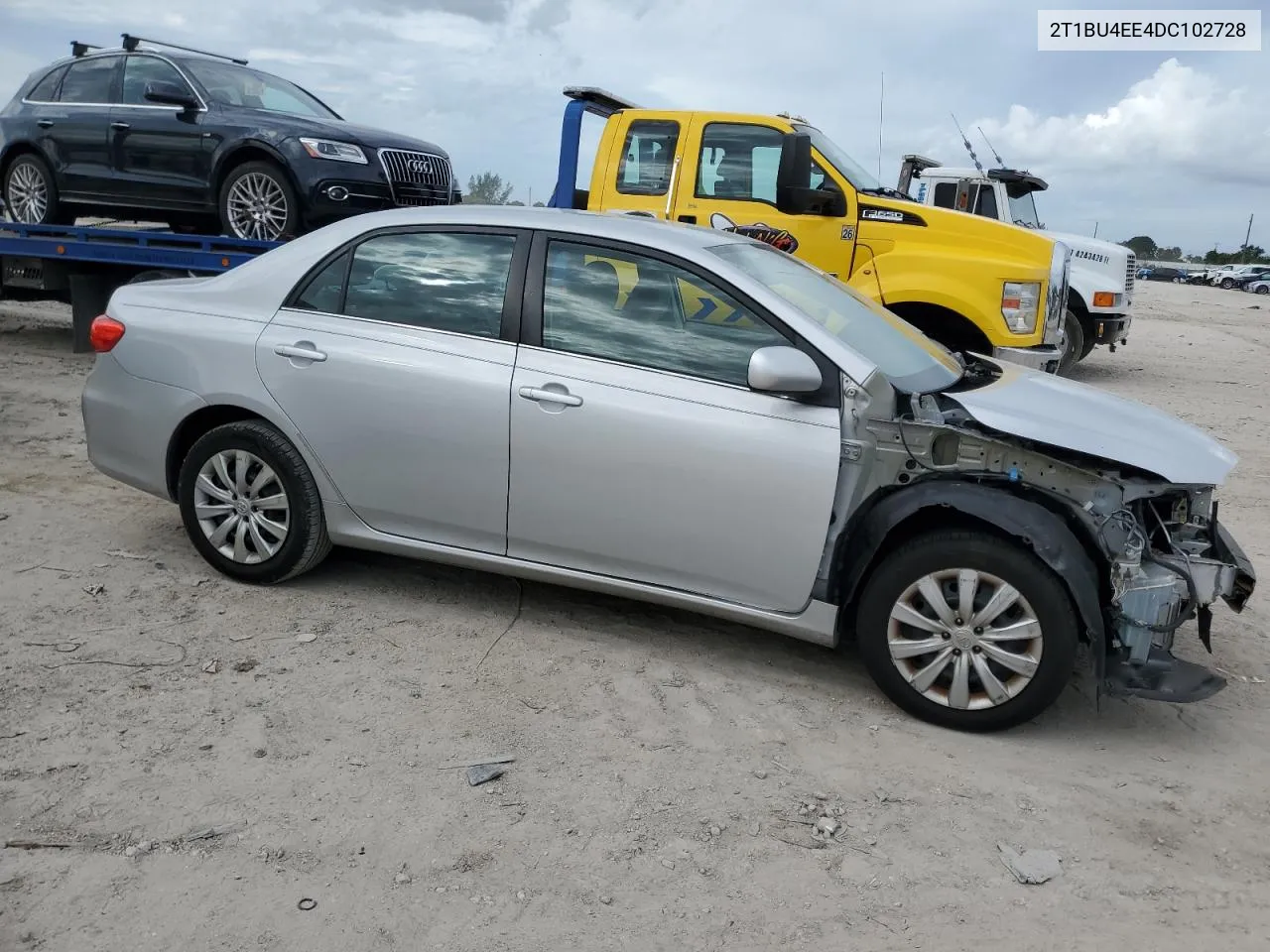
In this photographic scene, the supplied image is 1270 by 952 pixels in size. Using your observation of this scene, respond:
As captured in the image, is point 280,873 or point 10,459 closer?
point 280,873

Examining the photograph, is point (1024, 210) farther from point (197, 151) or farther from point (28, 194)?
point (28, 194)

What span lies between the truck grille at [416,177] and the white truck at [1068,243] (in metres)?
5.72

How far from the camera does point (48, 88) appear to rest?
963cm

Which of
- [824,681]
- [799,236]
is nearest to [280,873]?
[824,681]

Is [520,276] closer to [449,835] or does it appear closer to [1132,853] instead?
[449,835]

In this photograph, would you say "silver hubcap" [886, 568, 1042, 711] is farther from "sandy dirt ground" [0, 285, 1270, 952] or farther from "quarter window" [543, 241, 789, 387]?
"quarter window" [543, 241, 789, 387]

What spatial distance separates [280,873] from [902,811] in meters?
1.77

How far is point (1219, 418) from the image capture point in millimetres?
10273

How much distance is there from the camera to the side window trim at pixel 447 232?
14.0 feet

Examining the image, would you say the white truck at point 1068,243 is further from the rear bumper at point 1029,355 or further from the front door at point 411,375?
the front door at point 411,375

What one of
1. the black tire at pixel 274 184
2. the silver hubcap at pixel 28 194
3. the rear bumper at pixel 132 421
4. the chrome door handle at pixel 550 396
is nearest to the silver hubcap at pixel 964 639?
the chrome door handle at pixel 550 396

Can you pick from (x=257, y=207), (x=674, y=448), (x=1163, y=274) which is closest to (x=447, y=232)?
(x=674, y=448)

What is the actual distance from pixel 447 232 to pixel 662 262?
37.0 inches

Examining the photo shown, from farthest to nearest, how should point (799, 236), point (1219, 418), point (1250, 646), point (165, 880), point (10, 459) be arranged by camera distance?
point (1219, 418) → point (799, 236) → point (10, 459) → point (1250, 646) → point (165, 880)
